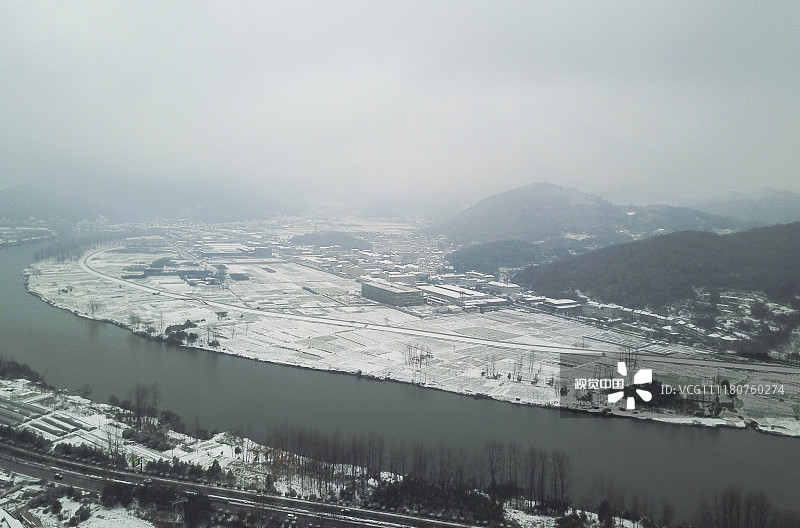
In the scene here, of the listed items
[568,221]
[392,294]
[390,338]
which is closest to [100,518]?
[390,338]

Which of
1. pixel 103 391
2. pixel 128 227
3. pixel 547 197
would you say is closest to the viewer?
pixel 103 391

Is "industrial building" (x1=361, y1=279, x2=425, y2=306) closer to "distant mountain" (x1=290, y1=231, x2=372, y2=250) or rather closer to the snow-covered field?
the snow-covered field

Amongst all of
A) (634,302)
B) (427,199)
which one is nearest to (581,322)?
(634,302)

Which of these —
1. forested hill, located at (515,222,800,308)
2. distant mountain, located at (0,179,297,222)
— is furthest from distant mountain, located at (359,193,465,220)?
forested hill, located at (515,222,800,308)

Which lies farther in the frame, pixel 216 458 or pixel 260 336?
pixel 260 336

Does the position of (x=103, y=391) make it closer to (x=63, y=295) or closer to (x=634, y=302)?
(x=63, y=295)

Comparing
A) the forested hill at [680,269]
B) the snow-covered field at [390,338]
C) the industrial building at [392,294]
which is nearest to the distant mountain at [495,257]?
the forested hill at [680,269]

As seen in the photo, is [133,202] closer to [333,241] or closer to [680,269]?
[333,241]
